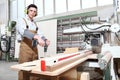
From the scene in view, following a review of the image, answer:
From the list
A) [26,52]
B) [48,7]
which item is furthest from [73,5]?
[26,52]

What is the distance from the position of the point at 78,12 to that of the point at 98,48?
2513mm

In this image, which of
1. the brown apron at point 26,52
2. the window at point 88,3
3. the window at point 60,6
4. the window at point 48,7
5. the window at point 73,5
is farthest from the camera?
the window at point 48,7

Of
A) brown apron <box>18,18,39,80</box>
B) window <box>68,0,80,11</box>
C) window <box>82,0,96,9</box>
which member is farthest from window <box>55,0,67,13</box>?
brown apron <box>18,18,39,80</box>

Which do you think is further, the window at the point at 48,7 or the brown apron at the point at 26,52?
the window at the point at 48,7

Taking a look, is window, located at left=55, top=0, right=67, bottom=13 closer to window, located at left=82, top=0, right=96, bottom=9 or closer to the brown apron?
window, located at left=82, top=0, right=96, bottom=9

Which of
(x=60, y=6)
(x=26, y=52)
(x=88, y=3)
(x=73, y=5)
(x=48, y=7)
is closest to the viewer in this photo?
(x=26, y=52)

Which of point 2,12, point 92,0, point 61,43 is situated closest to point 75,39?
point 61,43

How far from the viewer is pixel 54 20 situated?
4.96 metres

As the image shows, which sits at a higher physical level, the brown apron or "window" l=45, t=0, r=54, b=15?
"window" l=45, t=0, r=54, b=15

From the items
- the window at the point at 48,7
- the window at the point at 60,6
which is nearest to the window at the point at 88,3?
the window at the point at 60,6

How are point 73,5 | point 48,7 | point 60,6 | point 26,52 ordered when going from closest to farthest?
point 26,52
point 73,5
point 60,6
point 48,7

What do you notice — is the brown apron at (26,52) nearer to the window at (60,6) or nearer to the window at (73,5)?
the window at (73,5)

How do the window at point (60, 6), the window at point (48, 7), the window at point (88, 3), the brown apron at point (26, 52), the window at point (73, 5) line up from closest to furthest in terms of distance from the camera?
the brown apron at point (26, 52), the window at point (88, 3), the window at point (73, 5), the window at point (60, 6), the window at point (48, 7)

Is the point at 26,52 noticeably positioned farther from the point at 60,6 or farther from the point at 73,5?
the point at 60,6
